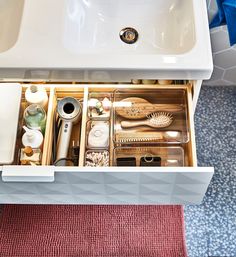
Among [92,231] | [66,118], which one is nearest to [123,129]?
[66,118]

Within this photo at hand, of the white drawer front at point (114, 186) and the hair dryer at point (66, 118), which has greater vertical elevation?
the hair dryer at point (66, 118)

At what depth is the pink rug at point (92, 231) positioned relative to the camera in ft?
5.23

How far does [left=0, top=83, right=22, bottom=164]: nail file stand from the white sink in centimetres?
21

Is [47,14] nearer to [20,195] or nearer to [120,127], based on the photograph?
[120,127]

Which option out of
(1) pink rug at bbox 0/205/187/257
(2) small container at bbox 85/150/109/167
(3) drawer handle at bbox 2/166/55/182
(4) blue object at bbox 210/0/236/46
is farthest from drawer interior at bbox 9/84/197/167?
(1) pink rug at bbox 0/205/187/257

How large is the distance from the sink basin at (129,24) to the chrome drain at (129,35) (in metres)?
0.01

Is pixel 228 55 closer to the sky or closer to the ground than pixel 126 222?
closer to the sky

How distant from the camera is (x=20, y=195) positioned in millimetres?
1267

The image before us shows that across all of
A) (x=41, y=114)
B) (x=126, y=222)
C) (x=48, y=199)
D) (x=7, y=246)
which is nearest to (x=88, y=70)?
(x=41, y=114)

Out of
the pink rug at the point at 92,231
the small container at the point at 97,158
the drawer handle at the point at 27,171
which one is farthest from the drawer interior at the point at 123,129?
the pink rug at the point at 92,231

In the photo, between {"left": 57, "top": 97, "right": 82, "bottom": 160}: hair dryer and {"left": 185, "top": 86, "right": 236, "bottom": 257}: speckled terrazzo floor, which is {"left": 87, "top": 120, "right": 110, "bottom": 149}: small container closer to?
{"left": 57, "top": 97, "right": 82, "bottom": 160}: hair dryer

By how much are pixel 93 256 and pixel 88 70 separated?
35.0 inches

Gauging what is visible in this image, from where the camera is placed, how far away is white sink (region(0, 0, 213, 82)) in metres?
1.01

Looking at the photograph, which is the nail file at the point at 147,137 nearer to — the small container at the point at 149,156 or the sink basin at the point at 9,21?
the small container at the point at 149,156
